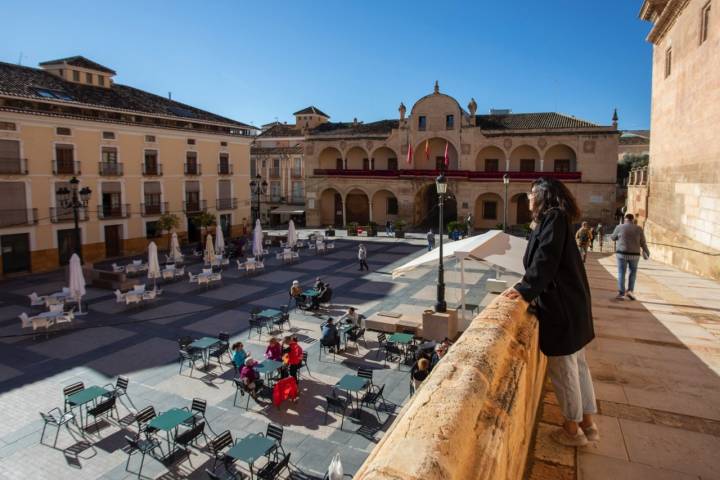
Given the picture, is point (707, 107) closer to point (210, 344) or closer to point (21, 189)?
point (210, 344)

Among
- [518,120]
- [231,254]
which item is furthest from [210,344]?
[518,120]

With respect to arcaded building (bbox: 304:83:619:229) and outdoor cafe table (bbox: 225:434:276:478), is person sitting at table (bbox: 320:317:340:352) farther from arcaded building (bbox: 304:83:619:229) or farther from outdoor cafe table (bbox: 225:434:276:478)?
arcaded building (bbox: 304:83:619:229)

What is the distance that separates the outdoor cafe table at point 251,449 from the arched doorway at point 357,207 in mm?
38453

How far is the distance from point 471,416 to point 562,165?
41661 mm

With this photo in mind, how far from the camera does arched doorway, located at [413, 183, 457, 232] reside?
42312 millimetres

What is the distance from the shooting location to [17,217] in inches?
987

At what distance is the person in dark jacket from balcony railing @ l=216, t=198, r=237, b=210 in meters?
36.0

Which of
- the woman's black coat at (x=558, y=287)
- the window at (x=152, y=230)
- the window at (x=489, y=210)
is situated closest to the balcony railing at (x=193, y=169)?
the window at (x=152, y=230)

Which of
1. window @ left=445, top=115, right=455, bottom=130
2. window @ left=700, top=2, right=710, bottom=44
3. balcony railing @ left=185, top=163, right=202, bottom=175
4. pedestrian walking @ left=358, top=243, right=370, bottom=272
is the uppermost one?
window @ left=445, top=115, right=455, bottom=130

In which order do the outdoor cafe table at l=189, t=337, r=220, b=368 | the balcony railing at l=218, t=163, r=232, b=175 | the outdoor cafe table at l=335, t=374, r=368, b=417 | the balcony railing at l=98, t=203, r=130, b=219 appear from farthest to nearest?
the balcony railing at l=218, t=163, r=232, b=175 < the balcony railing at l=98, t=203, r=130, b=219 < the outdoor cafe table at l=189, t=337, r=220, b=368 < the outdoor cafe table at l=335, t=374, r=368, b=417

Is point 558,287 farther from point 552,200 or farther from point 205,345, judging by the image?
point 205,345

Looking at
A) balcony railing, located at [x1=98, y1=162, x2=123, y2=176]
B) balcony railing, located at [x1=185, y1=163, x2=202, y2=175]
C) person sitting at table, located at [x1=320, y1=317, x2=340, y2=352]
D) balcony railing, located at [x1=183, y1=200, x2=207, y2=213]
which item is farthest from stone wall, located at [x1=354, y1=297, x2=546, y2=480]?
balcony railing, located at [x1=185, y1=163, x2=202, y2=175]

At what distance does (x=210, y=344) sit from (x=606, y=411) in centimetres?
1035

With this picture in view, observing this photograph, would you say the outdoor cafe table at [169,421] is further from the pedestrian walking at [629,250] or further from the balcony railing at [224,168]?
the balcony railing at [224,168]
